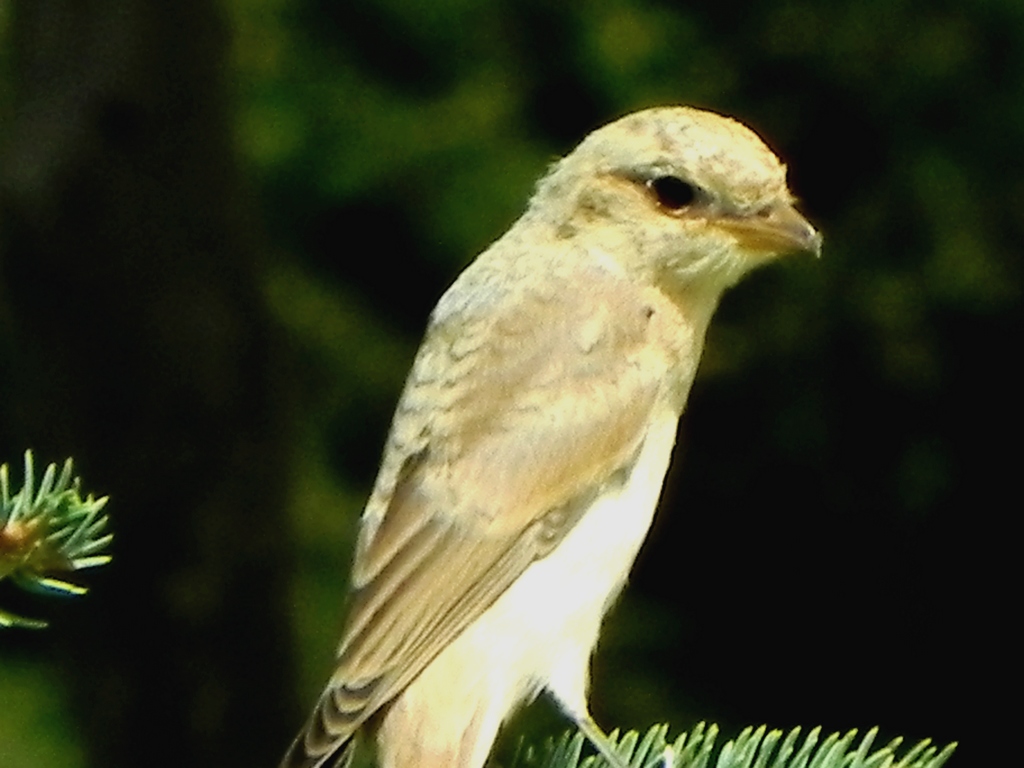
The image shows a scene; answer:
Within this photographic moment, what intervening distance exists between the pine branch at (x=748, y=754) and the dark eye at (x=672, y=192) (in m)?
0.90

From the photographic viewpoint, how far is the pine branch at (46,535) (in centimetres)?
257

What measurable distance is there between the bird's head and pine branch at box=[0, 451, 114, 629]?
1308 mm

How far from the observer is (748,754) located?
2971 mm

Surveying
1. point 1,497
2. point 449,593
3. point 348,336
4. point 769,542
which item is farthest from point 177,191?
point 1,497

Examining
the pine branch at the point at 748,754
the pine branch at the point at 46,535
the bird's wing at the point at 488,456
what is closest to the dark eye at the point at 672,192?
the bird's wing at the point at 488,456

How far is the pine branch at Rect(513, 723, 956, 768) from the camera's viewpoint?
2955 millimetres

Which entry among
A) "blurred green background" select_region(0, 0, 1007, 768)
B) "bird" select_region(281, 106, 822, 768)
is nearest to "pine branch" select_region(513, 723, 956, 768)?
"bird" select_region(281, 106, 822, 768)

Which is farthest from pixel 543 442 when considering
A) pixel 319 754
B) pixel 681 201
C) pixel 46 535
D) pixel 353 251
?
pixel 353 251

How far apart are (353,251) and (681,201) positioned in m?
2.30

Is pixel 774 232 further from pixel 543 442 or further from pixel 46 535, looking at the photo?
pixel 46 535

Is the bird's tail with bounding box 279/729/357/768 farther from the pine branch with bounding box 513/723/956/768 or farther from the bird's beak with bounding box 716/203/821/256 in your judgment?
the bird's beak with bounding box 716/203/821/256

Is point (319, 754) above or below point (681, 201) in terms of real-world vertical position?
below

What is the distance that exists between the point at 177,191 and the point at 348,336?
0.60 meters

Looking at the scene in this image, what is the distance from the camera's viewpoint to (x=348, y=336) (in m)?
5.78
